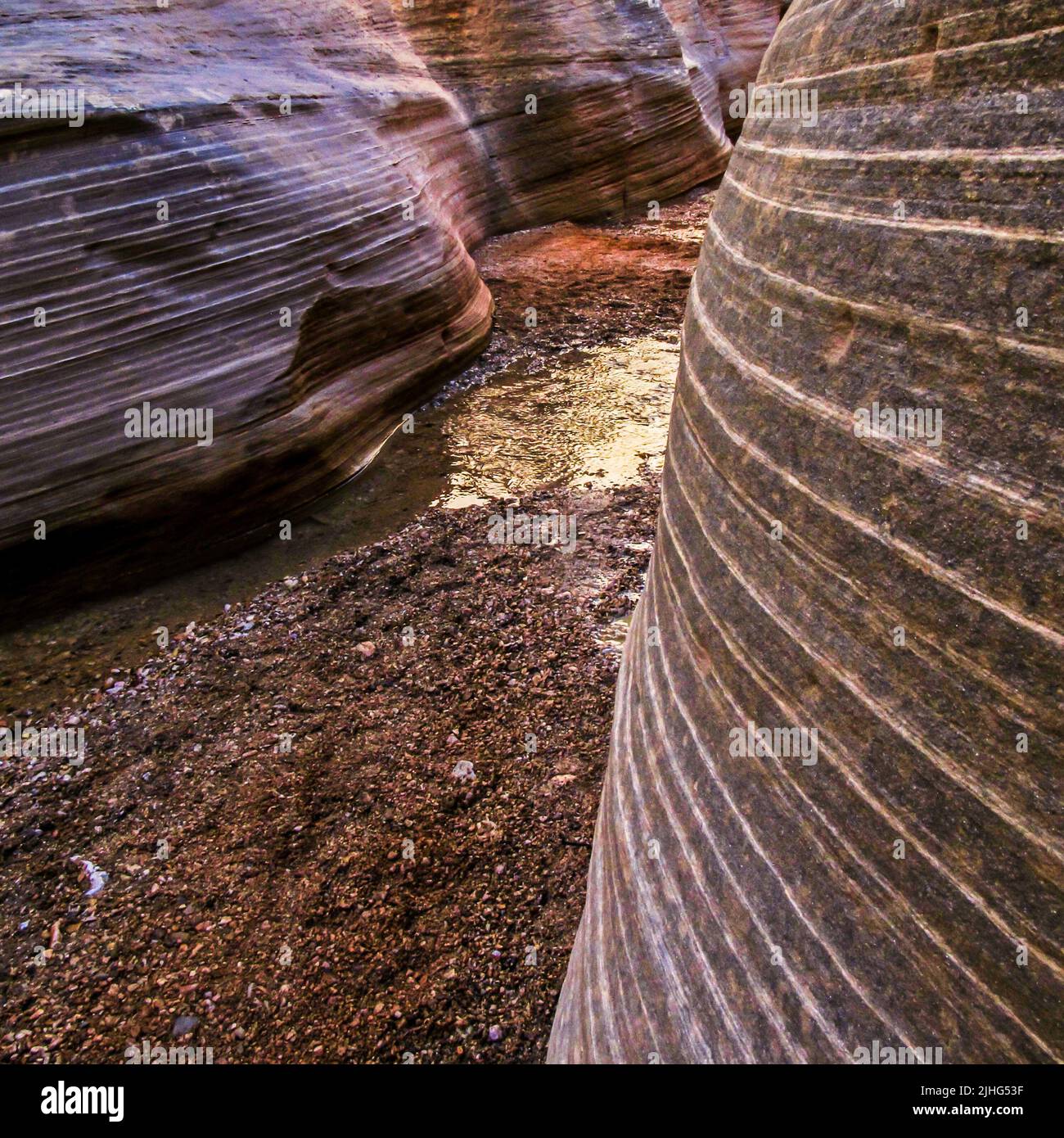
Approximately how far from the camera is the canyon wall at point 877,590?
0.77 m

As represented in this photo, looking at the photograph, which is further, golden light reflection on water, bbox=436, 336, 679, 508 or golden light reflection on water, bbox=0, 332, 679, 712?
golden light reflection on water, bbox=436, 336, 679, 508

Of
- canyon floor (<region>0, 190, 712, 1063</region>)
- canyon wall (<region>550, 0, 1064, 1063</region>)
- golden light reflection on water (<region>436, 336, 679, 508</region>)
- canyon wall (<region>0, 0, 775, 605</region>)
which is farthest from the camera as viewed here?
golden light reflection on water (<region>436, 336, 679, 508</region>)

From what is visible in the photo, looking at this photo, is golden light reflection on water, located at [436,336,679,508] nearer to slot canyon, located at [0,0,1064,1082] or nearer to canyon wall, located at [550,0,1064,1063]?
slot canyon, located at [0,0,1064,1082]

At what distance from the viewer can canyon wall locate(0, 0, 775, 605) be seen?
3.57 meters

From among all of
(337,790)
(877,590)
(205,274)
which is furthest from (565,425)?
(877,590)

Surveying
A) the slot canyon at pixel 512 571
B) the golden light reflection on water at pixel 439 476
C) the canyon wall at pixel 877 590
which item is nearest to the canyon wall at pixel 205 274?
the slot canyon at pixel 512 571

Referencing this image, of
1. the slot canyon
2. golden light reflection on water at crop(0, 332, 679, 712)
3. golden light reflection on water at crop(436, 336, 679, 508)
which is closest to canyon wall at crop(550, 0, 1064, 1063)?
the slot canyon

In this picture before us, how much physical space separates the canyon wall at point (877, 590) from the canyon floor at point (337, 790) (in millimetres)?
1203

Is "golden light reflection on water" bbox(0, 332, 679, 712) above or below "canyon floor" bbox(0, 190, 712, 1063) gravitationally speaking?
above

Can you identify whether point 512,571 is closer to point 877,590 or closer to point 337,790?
point 337,790

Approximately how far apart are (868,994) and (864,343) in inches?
28.1

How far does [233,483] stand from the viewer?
13.6 feet

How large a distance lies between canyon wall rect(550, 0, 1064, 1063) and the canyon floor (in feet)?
3.95

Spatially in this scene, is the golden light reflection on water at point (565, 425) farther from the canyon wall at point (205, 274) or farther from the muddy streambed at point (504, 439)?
the canyon wall at point (205, 274)
